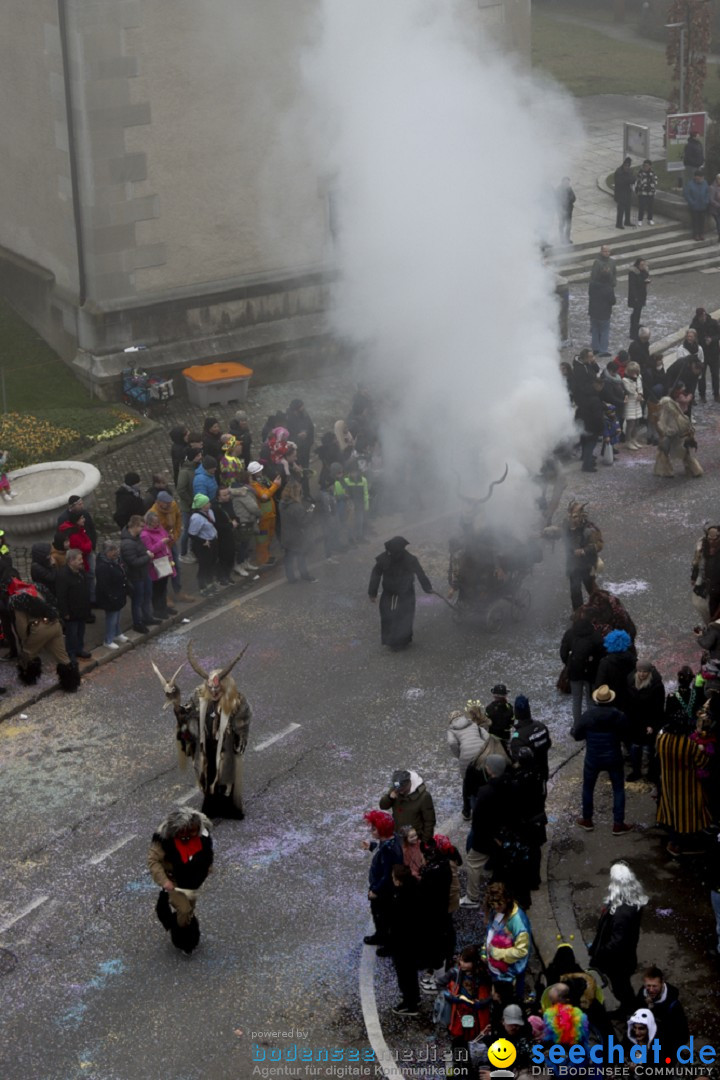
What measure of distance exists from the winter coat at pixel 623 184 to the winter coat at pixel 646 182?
0.47 meters

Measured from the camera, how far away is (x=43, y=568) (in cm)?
1527

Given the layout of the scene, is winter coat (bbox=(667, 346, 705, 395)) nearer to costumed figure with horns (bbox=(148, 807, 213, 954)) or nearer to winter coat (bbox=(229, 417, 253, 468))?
winter coat (bbox=(229, 417, 253, 468))

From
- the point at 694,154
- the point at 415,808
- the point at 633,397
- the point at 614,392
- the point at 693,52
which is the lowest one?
the point at 415,808

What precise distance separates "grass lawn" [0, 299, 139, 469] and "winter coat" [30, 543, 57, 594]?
399cm

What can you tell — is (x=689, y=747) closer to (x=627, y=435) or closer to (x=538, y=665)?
(x=538, y=665)

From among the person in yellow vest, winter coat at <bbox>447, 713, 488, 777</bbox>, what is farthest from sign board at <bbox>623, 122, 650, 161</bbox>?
winter coat at <bbox>447, 713, 488, 777</bbox>

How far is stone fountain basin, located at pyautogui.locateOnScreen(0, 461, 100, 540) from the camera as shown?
17.1 meters

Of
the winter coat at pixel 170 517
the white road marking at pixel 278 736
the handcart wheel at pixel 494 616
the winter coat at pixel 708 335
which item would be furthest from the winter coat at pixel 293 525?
the winter coat at pixel 708 335

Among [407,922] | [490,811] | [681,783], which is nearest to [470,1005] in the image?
[407,922]

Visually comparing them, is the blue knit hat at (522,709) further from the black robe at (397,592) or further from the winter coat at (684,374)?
the winter coat at (684,374)

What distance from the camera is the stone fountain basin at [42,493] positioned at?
17094 mm

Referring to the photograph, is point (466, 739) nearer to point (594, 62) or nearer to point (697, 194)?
point (697, 194)

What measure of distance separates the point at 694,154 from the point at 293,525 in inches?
596

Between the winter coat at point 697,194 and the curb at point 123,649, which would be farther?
the winter coat at point 697,194
